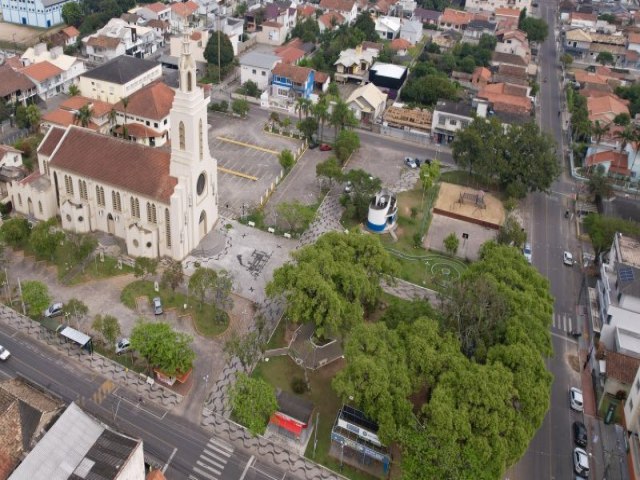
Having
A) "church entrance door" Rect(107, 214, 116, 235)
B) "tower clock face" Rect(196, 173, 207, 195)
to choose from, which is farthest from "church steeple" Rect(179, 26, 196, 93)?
"church entrance door" Rect(107, 214, 116, 235)

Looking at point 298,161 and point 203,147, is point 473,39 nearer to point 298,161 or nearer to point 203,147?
point 298,161

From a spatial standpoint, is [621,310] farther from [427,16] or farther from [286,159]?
[427,16]

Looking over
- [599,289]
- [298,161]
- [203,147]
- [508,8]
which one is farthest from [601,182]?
[508,8]

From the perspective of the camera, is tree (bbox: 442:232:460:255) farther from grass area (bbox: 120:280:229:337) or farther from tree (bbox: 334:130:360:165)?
grass area (bbox: 120:280:229:337)

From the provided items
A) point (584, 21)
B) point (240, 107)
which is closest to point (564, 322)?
point (240, 107)

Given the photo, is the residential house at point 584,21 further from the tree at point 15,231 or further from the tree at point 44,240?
the tree at point 15,231

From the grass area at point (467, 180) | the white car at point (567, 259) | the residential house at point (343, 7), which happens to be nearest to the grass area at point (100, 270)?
the grass area at point (467, 180)
